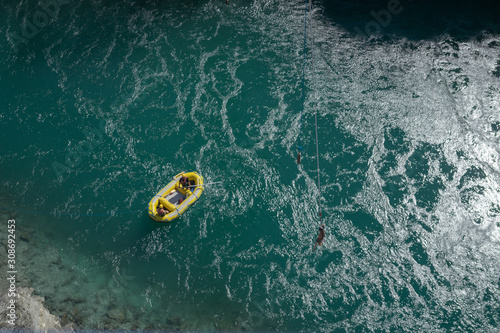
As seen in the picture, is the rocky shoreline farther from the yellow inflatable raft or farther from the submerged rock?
the yellow inflatable raft

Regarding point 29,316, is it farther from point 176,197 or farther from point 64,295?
point 176,197

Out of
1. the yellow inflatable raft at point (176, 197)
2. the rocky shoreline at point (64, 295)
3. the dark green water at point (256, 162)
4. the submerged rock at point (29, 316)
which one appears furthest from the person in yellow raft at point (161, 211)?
the submerged rock at point (29, 316)

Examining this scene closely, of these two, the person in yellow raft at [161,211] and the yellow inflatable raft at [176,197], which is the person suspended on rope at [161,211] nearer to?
the person in yellow raft at [161,211]

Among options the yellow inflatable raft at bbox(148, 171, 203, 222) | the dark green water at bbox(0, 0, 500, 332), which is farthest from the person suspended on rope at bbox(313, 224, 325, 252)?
the yellow inflatable raft at bbox(148, 171, 203, 222)

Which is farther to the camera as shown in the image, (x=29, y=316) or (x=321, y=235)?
(x=321, y=235)

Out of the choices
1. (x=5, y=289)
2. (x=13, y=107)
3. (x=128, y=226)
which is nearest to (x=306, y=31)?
(x=128, y=226)

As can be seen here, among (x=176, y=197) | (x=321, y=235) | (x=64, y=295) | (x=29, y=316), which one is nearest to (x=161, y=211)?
(x=176, y=197)

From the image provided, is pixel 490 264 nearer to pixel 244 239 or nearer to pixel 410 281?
pixel 410 281

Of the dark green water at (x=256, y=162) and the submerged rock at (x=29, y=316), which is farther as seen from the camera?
the dark green water at (x=256, y=162)
